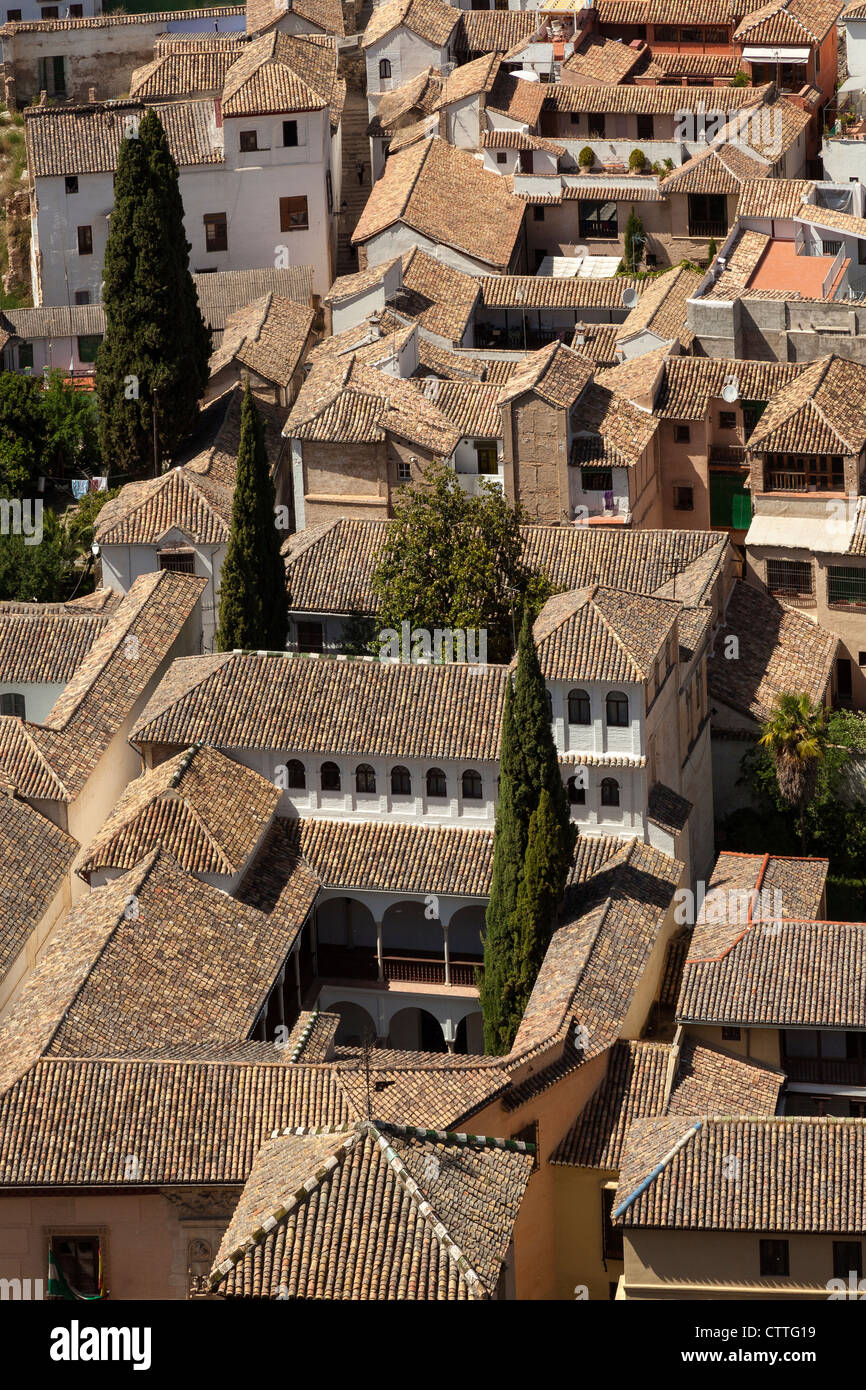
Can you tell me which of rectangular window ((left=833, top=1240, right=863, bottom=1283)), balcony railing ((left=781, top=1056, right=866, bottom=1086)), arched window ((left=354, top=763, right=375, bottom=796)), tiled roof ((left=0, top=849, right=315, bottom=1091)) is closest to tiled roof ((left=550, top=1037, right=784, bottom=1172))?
balcony railing ((left=781, top=1056, right=866, bottom=1086))

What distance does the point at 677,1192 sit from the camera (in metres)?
42.7

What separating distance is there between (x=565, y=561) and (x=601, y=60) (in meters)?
37.8

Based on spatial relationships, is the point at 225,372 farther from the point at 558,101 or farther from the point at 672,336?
the point at 558,101

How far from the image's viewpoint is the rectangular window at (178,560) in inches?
2655

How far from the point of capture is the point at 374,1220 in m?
38.8

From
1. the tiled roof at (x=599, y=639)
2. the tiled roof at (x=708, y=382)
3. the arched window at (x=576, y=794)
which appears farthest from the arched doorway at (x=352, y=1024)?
the tiled roof at (x=708, y=382)

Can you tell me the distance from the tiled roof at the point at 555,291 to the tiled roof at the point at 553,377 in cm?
774

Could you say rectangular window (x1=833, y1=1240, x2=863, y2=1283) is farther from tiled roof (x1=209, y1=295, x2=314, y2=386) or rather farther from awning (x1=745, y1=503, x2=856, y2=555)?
tiled roof (x1=209, y1=295, x2=314, y2=386)

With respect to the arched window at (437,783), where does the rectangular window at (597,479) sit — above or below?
above

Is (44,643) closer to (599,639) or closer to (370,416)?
(370,416)

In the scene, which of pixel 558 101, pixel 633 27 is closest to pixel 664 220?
pixel 558 101

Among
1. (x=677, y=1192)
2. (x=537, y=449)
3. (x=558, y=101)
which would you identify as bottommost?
(x=677, y=1192)

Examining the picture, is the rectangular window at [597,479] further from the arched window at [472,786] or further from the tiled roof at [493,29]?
the tiled roof at [493,29]
